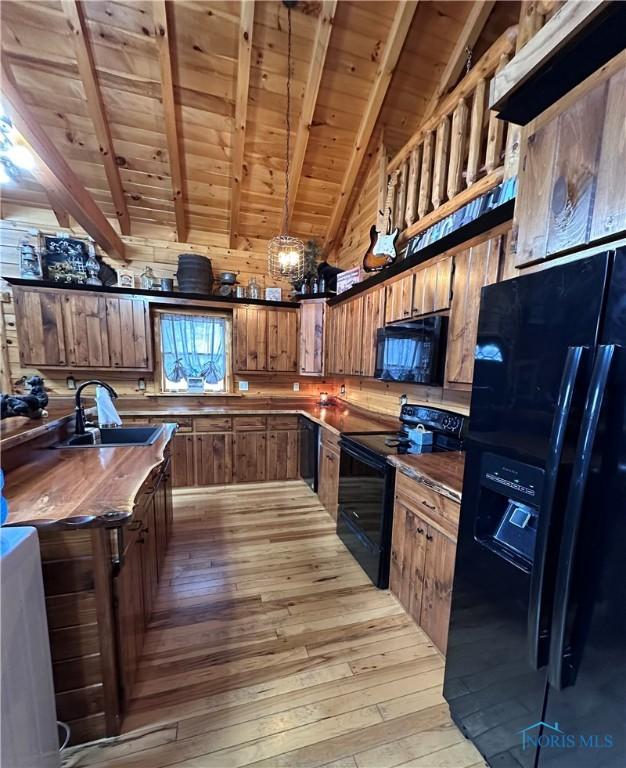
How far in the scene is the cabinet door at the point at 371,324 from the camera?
2.95 meters

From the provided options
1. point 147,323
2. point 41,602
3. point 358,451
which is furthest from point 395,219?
point 41,602

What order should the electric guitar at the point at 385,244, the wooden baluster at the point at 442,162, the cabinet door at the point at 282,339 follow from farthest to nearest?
the cabinet door at the point at 282,339 → the electric guitar at the point at 385,244 → the wooden baluster at the point at 442,162

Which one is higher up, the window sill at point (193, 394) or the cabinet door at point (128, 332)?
the cabinet door at point (128, 332)

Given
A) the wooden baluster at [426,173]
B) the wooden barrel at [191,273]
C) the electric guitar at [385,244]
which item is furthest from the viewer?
the wooden barrel at [191,273]

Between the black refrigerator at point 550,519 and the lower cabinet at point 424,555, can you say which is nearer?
the black refrigerator at point 550,519

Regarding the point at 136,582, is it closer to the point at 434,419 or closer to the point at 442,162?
the point at 434,419

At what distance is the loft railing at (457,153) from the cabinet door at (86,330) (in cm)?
359

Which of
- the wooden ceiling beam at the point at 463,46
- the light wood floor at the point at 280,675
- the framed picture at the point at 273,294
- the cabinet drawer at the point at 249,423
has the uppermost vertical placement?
the wooden ceiling beam at the point at 463,46

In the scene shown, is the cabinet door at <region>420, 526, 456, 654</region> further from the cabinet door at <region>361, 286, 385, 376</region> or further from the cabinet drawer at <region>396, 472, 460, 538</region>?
the cabinet door at <region>361, 286, 385, 376</region>

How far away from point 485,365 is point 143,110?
393cm

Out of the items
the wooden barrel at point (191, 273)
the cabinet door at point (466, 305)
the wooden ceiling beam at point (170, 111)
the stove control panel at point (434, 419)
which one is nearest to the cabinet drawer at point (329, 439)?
the stove control panel at point (434, 419)

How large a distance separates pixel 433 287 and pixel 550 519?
1724 millimetres

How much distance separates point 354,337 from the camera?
136 inches

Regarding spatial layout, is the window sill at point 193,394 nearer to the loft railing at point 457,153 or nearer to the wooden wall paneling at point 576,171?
the loft railing at point 457,153
